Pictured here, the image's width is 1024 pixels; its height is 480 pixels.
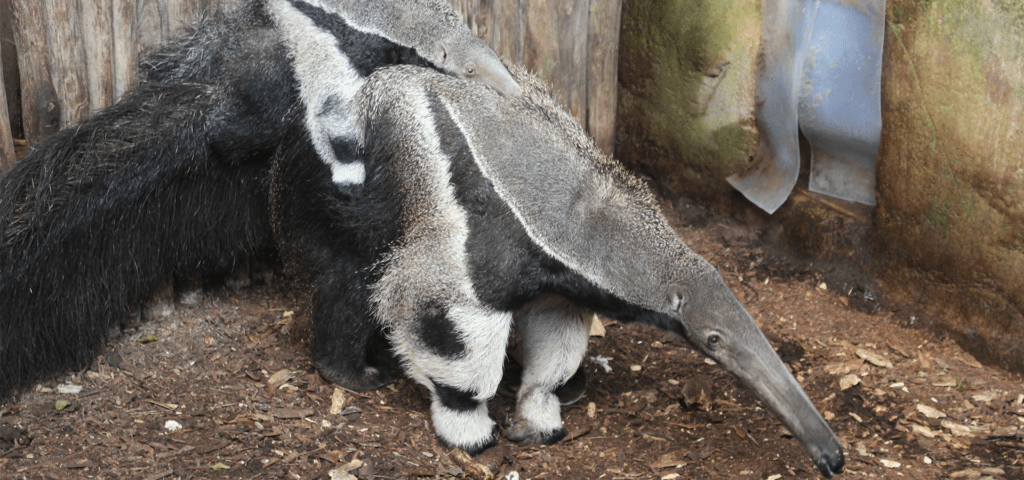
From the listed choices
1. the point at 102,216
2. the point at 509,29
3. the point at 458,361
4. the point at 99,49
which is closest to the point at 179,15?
the point at 99,49

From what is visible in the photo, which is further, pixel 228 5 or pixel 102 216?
pixel 228 5

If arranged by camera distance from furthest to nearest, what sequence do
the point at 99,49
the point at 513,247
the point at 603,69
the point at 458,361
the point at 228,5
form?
1. the point at 603,69
2. the point at 228,5
3. the point at 99,49
4. the point at 458,361
5. the point at 513,247

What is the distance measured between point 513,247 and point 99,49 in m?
2.46

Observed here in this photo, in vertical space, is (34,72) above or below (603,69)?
above

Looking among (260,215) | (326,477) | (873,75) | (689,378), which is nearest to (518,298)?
(326,477)

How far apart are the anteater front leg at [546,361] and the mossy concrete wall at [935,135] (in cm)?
208

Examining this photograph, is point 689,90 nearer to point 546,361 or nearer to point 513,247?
point 546,361

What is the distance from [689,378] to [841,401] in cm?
78

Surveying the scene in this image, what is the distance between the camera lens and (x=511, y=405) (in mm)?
4613

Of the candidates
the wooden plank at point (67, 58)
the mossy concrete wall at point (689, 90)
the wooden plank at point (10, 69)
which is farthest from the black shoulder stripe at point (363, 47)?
the mossy concrete wall at point (689, 90)

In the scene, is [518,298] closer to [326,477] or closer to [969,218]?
[326,477]

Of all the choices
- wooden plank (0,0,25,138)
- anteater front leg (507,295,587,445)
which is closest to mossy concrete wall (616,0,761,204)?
anteater front leg (507,295,587,445)

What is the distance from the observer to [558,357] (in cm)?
427

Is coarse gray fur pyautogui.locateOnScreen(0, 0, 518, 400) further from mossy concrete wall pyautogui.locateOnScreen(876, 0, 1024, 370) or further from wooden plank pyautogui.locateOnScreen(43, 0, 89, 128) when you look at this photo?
mossy concrete wall pyautogui.locateOnScreen(876, 0, 1024, 370)
